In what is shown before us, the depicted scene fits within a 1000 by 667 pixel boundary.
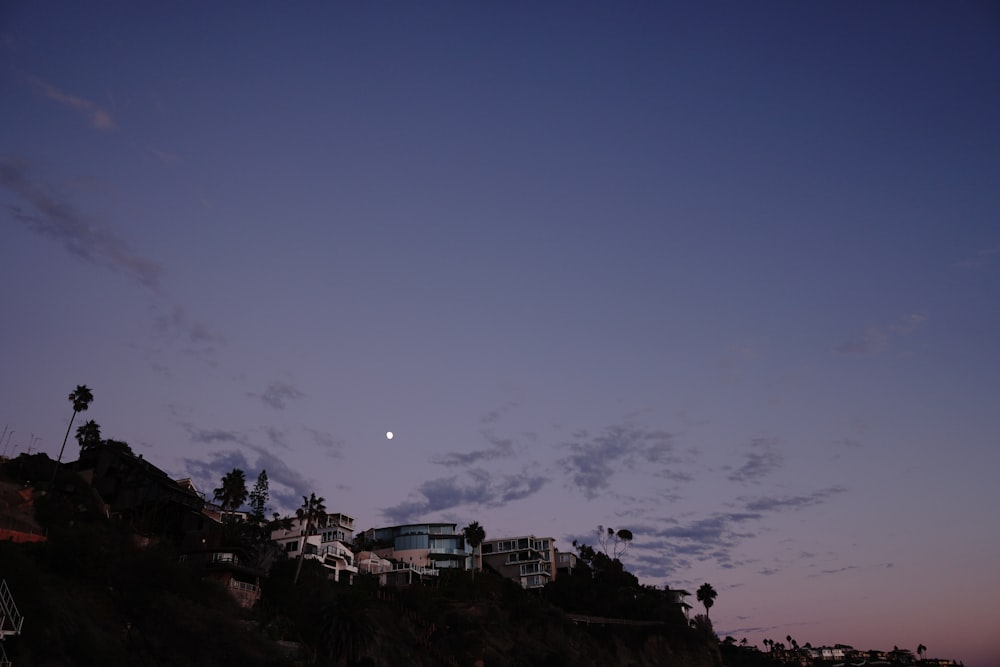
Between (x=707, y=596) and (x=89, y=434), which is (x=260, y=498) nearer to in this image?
(x=89, y=434)

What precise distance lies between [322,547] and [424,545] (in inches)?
1128

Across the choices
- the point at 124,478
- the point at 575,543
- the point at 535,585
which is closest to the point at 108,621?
the point at 124,478

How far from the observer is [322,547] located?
10138 cm

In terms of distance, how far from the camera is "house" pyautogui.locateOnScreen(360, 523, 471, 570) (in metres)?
124

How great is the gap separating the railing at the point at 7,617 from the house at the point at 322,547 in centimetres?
5360

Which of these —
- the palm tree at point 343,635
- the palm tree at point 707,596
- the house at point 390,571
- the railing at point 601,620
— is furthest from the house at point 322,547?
the palm tree at point 707,596

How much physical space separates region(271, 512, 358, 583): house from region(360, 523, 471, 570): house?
14806 millimetres

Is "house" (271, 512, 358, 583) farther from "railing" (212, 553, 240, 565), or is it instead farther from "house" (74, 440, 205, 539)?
"railing" (212, 553, 240, 565)

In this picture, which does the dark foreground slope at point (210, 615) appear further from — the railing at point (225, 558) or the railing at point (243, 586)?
the railing at point (225, 558)

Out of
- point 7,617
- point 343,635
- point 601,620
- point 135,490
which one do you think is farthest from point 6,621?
point 601,620

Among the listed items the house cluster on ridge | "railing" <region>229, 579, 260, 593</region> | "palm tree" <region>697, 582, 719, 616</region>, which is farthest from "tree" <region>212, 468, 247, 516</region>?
"palm tree" <region>697, 582, 719, 616</region>

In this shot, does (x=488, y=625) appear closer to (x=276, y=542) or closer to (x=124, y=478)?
(x=276, y=542)

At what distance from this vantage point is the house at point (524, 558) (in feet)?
427

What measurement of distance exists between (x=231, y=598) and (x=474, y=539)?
64369mm
